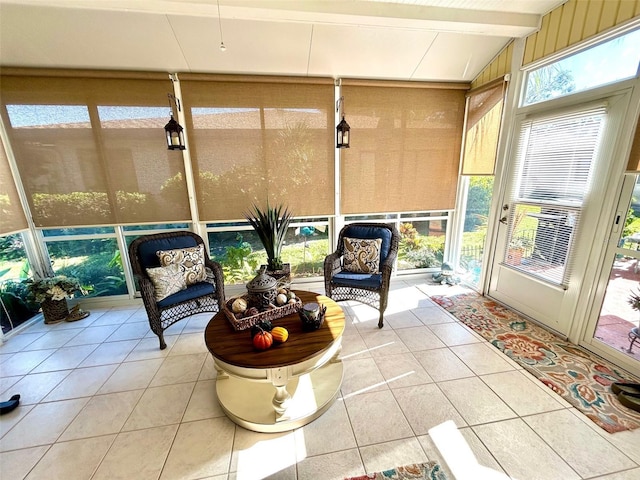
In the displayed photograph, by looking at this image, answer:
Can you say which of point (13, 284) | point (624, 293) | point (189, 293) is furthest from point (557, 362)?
point (13, 284)

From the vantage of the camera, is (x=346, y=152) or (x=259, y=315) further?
(x=346, y=152)

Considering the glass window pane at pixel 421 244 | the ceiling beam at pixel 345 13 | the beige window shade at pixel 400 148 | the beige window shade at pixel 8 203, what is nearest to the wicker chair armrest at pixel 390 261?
the beige window shade at pixel 400 148

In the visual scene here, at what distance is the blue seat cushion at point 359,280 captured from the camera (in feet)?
8.63

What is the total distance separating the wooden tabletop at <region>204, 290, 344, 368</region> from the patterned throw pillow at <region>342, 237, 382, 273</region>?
989 mm

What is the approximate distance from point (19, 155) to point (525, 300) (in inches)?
225

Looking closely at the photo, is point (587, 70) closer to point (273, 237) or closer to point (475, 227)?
point (475, 227)

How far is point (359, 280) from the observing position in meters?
2.66

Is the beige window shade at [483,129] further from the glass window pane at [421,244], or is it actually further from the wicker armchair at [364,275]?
the wicker armchair at [364,275]

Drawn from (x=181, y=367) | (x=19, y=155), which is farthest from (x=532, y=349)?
(x=19, y=155)

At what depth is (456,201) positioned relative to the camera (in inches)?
143

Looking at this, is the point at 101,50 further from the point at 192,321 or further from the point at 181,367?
the point at 181,367

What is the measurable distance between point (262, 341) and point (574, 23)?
3.53 m

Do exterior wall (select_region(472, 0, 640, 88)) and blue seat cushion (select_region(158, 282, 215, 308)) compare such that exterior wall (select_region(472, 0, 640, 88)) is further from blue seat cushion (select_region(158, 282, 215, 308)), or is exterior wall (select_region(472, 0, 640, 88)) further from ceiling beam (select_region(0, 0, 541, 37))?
blue seat cushion (select_region(158, 282, 215, 308))

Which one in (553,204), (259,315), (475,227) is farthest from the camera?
(475,227)
